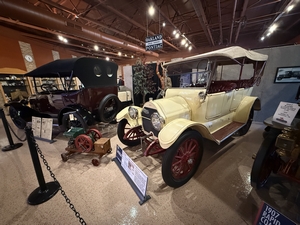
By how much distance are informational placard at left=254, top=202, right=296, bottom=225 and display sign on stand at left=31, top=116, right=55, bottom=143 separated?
426cm

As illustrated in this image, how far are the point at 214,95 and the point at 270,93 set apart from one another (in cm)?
342

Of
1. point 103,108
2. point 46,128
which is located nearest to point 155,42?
point 103,108

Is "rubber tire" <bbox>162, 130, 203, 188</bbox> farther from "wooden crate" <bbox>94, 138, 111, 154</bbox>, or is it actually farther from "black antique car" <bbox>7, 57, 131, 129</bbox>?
"black antique car" <bbox>7, 57, 131, 129</bbox>

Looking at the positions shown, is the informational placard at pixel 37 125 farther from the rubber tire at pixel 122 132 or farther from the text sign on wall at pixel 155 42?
the text sign on wall at pixel 155 42

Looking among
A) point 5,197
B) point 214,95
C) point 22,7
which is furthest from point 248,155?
point 22,7

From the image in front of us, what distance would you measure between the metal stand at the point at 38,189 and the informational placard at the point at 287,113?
312 cm

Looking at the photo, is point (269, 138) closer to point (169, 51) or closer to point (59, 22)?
point (59, 22)

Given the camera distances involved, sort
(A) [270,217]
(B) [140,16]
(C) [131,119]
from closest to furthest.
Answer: (A) [270,217], (C) [131,119], (B) [140,16]

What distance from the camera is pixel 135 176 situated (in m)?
1.68

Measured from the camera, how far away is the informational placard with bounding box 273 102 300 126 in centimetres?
138

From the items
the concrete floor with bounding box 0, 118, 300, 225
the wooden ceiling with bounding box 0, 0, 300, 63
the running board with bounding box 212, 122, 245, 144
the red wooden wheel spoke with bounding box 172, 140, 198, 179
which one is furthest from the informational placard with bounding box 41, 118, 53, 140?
the running board with bounding box 212, 122, 245, 144

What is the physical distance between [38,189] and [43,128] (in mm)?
2147

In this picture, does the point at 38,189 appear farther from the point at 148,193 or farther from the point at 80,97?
the point at 80,97

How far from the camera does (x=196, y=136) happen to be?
1812 mm
